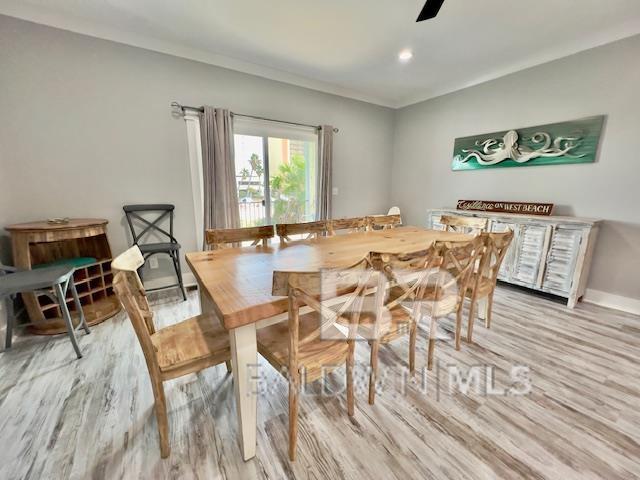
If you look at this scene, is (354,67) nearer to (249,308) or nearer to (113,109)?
(113,109)

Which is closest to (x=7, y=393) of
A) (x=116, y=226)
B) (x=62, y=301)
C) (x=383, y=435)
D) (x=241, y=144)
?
→ (x=62, y=301)

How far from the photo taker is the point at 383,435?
4.25 feet

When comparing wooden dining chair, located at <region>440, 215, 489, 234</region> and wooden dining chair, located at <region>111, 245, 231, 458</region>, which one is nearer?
wooden dining chair, located at <region>111, 245, 231, 458</region>

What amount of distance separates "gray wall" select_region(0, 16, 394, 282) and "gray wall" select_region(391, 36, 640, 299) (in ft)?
8.65

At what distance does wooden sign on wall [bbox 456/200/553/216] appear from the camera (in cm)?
286

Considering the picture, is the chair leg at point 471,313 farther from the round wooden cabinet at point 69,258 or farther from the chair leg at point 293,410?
the round wooden cabinet at point 69,258

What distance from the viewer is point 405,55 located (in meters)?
2.83

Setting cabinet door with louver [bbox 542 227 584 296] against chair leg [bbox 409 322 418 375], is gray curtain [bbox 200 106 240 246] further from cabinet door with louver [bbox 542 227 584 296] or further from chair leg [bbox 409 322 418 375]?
cabinet door with louver [bbox 542 227 584 296]

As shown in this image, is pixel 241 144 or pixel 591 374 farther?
pixel 241 144

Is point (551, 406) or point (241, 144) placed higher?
point (241, 144)

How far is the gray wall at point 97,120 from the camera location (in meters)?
2.16

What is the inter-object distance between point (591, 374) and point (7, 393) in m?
3.70

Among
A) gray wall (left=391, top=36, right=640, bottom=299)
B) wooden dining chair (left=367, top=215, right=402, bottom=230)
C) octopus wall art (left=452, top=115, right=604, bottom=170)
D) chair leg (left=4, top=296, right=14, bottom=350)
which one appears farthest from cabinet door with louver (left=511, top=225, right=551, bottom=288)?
chair leg (left=4, top=296, right=14, bottom=350)

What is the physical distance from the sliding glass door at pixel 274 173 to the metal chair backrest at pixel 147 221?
0.83 m
